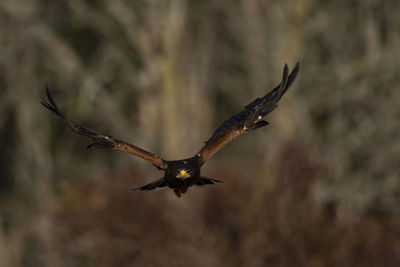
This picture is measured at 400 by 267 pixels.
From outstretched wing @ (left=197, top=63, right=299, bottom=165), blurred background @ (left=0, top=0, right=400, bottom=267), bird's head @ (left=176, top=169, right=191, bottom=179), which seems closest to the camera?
bird's head @ (left=176, top=169, right=191, bottom=179)

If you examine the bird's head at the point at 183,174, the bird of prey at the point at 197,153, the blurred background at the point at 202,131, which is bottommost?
the bird's head at the point at 183,174

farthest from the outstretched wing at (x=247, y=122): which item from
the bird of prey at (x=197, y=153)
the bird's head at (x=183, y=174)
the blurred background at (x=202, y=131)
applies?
the blurred background at (x=202, y=131)

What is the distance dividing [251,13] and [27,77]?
6269 mm

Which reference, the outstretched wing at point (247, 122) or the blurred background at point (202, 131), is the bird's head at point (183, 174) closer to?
the outstretched wing at point (247, 122)

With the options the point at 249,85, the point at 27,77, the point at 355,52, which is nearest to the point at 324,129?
the point at 355,52

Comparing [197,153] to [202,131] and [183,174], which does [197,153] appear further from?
[202,131]

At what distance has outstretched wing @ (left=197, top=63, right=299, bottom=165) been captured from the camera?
912cm

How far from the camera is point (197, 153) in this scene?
361 inches

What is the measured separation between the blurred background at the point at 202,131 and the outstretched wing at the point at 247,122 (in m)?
8.06

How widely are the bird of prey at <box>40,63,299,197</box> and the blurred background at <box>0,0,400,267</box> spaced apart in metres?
8.15

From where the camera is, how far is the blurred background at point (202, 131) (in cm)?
1791

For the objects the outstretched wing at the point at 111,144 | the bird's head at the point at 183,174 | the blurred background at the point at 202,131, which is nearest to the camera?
the bird's head at the point at 183,174

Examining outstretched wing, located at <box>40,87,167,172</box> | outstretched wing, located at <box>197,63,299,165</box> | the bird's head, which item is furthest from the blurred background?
the bird's head

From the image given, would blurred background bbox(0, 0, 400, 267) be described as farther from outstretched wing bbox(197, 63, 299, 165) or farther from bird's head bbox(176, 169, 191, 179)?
bird's head bbox(176, 169, 191, 179)
